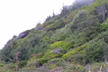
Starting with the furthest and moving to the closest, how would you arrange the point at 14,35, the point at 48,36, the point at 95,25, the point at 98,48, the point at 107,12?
the point at 14,35
the point at 48,36
the point at 107,12
the point at 95,25
the point at 98,48

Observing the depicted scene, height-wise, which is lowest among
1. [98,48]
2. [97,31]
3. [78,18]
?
[98,48]

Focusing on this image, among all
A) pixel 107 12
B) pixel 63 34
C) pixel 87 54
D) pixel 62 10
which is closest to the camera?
pixel 87 54

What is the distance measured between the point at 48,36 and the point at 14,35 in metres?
23.5

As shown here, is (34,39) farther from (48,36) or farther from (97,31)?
(97,31)

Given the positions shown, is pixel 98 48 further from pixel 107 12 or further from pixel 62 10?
pixel 62 10

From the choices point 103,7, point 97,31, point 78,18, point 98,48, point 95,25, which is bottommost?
point 98,48

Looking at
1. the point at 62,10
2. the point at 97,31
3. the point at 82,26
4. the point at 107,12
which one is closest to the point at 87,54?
the point at 97,31

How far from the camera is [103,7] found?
81.7ft

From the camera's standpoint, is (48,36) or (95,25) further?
(48,36)

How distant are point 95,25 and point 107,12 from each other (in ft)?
32.0

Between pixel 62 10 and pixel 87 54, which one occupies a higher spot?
pixel 62 10

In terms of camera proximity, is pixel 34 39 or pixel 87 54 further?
pixel 34 39

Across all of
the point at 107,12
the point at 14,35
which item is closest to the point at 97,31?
the point at 107,12

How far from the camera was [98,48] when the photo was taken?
9.58 metres
